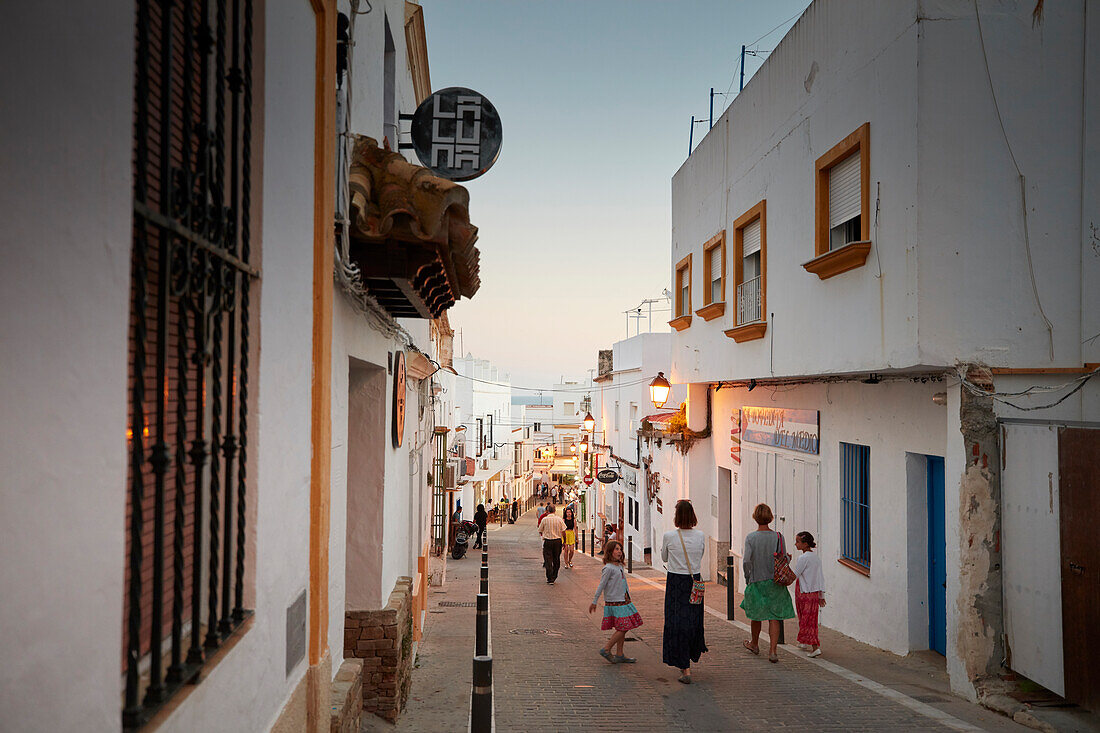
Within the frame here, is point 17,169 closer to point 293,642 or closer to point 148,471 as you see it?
point 148,471

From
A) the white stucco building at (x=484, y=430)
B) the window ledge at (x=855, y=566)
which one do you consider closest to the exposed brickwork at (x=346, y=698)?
the window ledge at (x=855, y=566)

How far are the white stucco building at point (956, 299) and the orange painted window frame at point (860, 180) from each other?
3 cm

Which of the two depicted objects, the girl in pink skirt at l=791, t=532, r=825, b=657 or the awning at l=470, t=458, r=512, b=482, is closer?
the girl in pink skirt at l=791, t=532, r=825, b=657

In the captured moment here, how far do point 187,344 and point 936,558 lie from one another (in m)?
8.81

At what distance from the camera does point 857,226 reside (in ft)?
30.0

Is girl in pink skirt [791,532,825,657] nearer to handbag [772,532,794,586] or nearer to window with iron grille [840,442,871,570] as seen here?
handbag [772,532,794,586]

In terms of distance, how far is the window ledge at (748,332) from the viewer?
11953 mm

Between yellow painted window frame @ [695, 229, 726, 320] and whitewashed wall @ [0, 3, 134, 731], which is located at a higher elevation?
yellow painted window frame @ [695, 229, 726, 320]

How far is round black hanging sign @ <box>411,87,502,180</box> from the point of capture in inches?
274

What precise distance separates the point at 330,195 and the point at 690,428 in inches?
571

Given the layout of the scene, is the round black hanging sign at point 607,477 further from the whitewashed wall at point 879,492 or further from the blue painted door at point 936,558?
the blue painted door at point 936,558

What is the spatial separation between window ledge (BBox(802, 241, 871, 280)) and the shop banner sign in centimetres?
316

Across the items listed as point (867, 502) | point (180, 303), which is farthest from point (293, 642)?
point (867, 502)

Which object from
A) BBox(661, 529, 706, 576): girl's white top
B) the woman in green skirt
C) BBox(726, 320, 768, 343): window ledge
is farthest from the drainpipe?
BBox(661, 529, 706, 576): girl's white top
